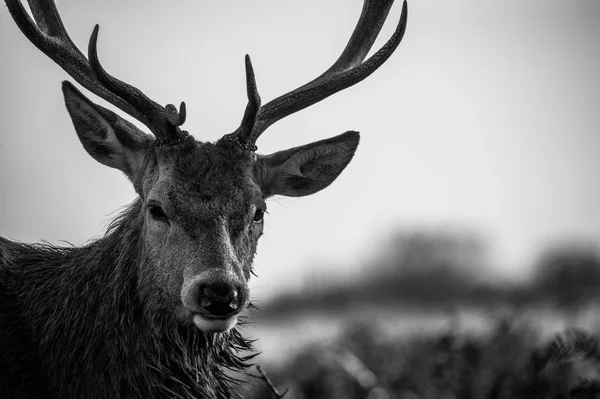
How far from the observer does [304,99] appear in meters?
7.61

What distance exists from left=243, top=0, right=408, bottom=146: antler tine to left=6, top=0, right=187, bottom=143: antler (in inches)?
23.8

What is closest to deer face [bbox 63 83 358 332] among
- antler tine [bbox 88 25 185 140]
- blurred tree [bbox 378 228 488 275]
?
antler tine [bbox 88 25 185 140]

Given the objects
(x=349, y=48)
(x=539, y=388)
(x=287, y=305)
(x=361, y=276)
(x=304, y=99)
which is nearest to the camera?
(x=304, y=99)

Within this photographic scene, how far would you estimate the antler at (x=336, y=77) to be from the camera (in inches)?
277

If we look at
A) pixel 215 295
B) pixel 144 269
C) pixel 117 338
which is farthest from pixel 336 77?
pixel 117 338

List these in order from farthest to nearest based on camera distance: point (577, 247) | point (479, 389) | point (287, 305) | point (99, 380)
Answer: point (577, 247) < point (287, 305) < point (479, 389) < point (99, 380)

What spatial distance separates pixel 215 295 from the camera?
604cm

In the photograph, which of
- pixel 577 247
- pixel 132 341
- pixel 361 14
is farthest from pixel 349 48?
pixel 577 247

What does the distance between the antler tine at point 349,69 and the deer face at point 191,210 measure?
36 centimetres

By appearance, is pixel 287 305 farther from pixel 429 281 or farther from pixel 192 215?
pixel 429 281

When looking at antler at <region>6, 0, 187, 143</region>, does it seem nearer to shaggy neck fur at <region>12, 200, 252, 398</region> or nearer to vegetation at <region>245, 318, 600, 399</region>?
shaggy neck fur at <region>12, 200, 252, 398</region>

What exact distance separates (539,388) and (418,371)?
1.45 metres

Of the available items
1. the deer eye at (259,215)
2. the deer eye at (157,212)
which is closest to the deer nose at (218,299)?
the deer eye at (157,212)

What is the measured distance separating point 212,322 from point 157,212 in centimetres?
96
